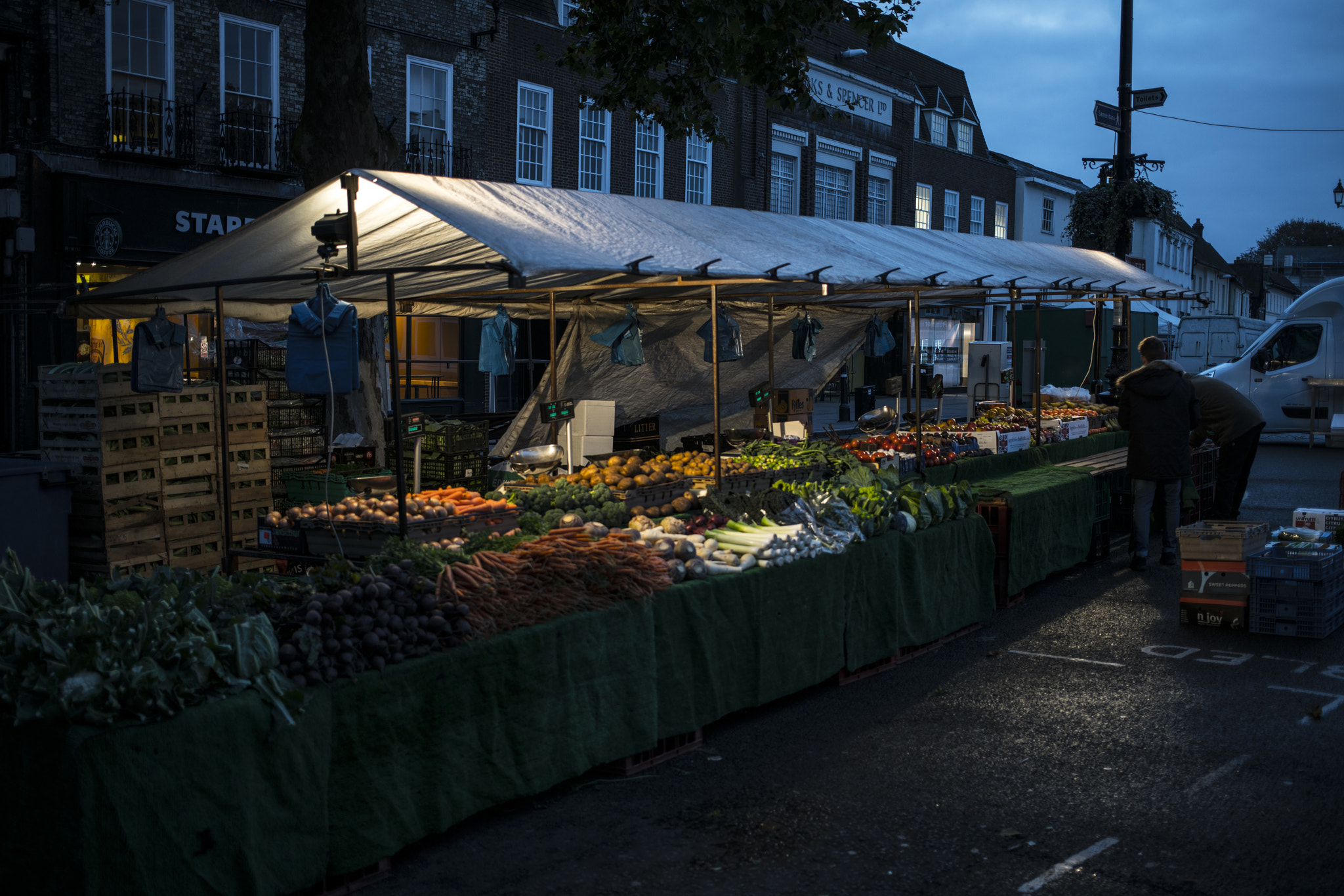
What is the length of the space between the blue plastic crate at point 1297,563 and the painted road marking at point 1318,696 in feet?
4.53

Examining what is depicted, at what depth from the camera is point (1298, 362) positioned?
946 inches

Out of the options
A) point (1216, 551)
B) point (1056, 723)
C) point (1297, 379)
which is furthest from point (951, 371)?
point (1056, 723)

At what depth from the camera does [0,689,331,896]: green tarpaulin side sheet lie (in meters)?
3.46

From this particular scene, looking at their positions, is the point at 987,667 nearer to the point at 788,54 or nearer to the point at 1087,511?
the point at 1087,511

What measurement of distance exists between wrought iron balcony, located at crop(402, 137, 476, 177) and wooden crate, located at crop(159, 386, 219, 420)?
1101 centimetres

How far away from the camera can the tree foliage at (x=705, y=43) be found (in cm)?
1109

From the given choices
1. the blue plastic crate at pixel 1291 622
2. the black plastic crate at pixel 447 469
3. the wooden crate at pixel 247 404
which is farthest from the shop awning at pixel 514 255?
the blue plastic crate at pixel 1291 622

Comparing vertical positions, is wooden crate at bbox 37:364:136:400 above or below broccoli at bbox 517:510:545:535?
above

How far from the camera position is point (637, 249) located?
7688 mm

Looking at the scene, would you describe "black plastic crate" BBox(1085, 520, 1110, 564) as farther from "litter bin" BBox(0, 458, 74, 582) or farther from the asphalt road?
"litter bin" BBox(0, 458, 74, 582)

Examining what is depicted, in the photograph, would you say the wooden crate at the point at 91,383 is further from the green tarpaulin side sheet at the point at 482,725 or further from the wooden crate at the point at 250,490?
the green tarpaulin side sheet at the point at 482,725

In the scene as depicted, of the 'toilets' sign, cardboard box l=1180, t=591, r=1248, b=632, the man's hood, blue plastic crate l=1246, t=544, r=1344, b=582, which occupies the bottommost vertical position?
cardboard box l=1180, t=591, r=1248, b=632

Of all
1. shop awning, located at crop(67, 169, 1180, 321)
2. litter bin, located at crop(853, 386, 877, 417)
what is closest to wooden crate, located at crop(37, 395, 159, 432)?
shop awning, located at crop(67, 169, 1180, 321)

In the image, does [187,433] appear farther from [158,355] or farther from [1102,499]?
[1102,499]
